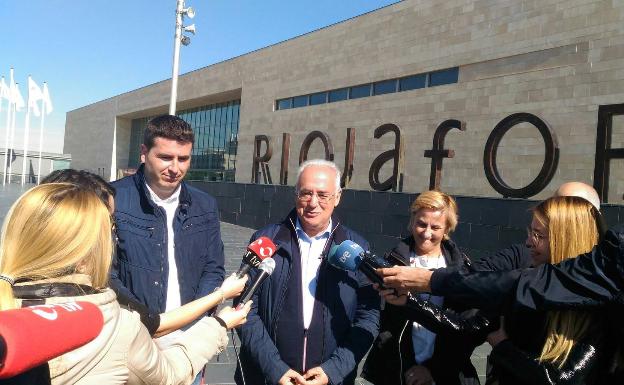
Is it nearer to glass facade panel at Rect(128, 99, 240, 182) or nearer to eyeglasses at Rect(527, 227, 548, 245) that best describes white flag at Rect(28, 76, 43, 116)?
glass facade panel at Rect(128, 99, 240, 182)

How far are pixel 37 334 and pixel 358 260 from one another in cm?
181

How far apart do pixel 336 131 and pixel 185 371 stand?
17855mm

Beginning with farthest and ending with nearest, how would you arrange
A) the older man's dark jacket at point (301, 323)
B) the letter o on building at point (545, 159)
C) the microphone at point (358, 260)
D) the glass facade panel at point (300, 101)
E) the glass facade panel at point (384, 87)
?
1. the glass facade panel at point (300, 101)
2. the glass facade panel at point (384, 87)
3. the letter o on building at point (545, 159)
4. the older man's dark jacket at point (301, 323)
5. the microphone at point (358, 260)

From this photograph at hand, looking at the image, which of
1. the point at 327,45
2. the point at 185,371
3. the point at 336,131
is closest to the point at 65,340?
the point at 185,371

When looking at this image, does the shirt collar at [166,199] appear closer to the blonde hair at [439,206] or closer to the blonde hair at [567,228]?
the blonde hair at [439,206]

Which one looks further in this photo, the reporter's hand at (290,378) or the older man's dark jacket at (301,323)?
the older man's dark jacket at (301,323)

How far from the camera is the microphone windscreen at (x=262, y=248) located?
8.09 feet

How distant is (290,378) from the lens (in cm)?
252

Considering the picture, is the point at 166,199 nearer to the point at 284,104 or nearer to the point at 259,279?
the point at 259,279

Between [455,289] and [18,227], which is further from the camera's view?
[455,289]

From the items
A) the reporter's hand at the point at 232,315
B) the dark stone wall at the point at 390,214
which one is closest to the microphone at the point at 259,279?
the reporter's hand at the point at 232,315

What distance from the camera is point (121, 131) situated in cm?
4269

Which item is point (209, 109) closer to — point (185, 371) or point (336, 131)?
point (336, 131)

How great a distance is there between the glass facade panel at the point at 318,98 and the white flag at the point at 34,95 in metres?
29.9
